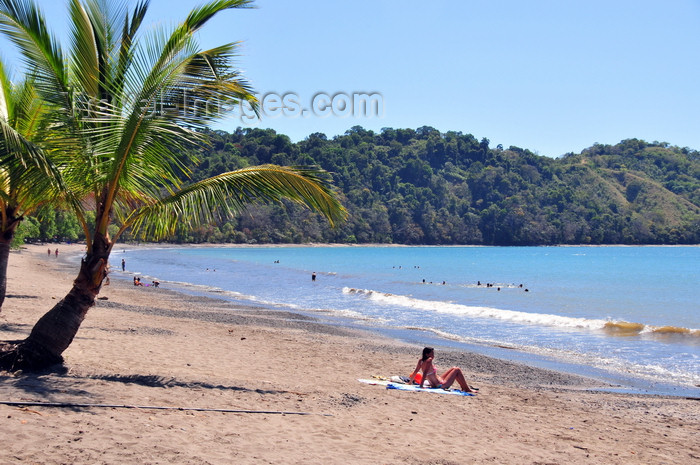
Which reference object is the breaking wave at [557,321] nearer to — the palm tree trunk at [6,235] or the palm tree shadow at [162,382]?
the palm tree shadow at [162,382]

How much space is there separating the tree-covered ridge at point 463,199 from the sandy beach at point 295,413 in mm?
106592

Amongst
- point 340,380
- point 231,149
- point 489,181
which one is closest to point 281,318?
point 340,380

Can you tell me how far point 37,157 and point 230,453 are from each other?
3.44m

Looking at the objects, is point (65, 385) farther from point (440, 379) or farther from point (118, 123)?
point (440, 379)

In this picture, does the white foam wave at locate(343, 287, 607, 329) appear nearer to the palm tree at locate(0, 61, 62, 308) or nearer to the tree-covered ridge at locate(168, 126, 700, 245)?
the palm tree at locate(0, 61, 62, 308)

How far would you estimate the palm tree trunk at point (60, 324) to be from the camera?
6555 mm

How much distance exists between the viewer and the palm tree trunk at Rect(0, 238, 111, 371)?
21.5 feet

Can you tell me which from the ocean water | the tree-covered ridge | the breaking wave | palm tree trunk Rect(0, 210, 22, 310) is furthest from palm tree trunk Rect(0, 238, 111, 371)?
the tree-covered ridge

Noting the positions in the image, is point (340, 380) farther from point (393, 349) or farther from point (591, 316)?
point (591, 316)

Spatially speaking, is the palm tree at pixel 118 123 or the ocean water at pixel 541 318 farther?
the ocean water at pixel 541 318

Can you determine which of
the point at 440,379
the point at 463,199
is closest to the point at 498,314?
the point at 440,379

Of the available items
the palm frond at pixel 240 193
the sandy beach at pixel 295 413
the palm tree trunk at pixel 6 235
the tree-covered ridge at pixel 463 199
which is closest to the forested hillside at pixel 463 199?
the tree-covered ridge at pixel 463 199

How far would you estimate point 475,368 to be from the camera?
1158 cm

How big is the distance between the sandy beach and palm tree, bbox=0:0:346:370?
1.27 metres
